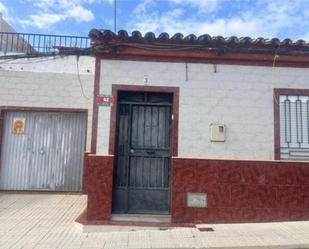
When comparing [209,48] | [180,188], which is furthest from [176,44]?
[180,188]

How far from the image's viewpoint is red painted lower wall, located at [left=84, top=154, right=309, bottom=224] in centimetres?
703

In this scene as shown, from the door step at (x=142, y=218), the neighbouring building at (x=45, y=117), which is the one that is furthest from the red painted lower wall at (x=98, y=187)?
the neighbouring building at (x=45, y=117)

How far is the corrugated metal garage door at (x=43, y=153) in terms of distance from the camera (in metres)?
10.4

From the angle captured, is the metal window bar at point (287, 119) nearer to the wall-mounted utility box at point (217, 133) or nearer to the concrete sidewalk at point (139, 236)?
the wall-mounted utility box at point (217, 133)

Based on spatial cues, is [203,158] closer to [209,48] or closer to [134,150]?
[134,150]

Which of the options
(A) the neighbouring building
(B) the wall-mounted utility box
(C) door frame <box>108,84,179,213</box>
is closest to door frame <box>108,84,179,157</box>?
(C) door frame <box>108,84,179,213</box>

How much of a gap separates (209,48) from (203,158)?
2.30m

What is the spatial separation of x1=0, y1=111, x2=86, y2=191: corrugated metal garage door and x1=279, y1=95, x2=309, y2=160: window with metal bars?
5725 millimetres

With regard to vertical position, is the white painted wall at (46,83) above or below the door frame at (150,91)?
above

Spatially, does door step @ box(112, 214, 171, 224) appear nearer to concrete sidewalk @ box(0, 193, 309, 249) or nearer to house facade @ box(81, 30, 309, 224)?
house facade @ box(81, 30, 309, 224)

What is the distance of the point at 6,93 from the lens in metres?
10.3

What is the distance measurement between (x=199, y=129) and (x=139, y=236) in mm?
2468

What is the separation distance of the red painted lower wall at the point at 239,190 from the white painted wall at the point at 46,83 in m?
4.25

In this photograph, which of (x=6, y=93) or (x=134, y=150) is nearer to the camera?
(x=134, y=150)
